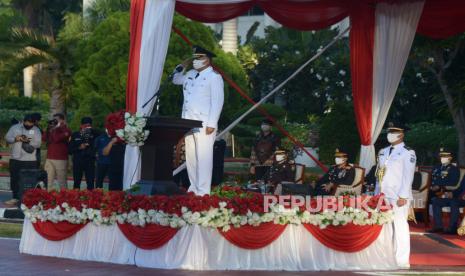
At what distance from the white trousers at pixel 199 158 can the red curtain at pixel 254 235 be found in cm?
203

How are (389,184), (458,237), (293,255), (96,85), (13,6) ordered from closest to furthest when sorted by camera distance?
(293,255) → (389,184) → (458,237) → (96,85) → (13,6)

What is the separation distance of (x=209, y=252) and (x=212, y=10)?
628cm

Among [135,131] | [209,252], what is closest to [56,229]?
[135,131]

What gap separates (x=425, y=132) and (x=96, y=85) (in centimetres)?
1003

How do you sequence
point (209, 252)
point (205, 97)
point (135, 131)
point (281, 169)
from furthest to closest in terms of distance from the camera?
point (281, 169)
point (205, 97)
point (135, 131)
point (209, 252)

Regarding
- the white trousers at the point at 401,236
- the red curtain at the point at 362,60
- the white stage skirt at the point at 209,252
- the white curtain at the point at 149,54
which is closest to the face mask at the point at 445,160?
the red curtain at the point at 362,60

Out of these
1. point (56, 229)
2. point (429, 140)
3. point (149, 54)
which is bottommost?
point (56, 229)

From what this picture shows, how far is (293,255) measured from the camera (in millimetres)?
13383

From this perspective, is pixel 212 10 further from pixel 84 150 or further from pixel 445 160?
pixel 445 160

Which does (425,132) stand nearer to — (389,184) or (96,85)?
(96,85)

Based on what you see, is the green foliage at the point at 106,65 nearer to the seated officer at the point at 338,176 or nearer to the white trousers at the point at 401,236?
the seated officer at the point at 338,176

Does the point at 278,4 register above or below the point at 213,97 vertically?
above

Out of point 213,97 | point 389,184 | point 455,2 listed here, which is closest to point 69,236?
point 213,97

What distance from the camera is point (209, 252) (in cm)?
1292
